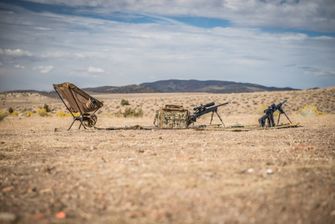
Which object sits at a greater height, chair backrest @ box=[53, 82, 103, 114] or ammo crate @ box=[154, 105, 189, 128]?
chair backrest @ box=[53, 82, 103, 114]

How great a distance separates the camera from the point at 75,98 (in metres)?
18.4

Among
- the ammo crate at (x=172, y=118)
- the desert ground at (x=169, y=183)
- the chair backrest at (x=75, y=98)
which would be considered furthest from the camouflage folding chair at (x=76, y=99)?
the desert ground at (x=169, y=183)

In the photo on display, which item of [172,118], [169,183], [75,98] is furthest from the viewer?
[172,118]

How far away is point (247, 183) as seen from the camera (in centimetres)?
716

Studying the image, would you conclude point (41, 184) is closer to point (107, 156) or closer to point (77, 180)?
point (77, 180)

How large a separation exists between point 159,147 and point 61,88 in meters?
7.83

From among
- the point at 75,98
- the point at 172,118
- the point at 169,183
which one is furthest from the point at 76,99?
the point at 169,183

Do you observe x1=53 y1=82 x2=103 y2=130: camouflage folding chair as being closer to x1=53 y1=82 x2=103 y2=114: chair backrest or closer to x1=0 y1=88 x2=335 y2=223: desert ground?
x1=53 y1=82 x2=103 y2=114: chair backrest

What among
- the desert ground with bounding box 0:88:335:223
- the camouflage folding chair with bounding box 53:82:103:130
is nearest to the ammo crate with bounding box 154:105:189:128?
the camouflage folding chair with bounding box 53:82:103:130

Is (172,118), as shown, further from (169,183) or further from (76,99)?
(169,183)

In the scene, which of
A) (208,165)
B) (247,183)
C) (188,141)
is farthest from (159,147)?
(247,183)

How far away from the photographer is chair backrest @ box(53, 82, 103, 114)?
1816 cm

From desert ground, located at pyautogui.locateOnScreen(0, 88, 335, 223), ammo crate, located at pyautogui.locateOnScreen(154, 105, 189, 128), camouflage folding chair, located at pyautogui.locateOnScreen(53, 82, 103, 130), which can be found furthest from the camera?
ammo crate, located at pyautogui.locateOnScreen(154, 105, 189, 128)

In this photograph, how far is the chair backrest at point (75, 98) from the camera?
18.2 meters
